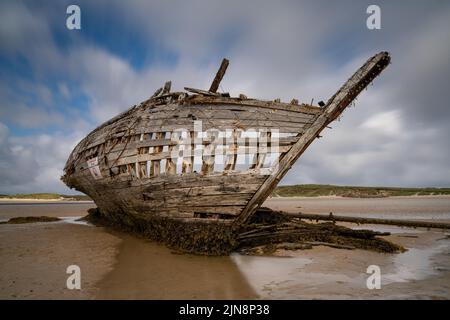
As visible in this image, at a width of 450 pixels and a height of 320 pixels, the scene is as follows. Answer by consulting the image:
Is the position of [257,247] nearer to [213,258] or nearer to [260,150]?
[213,258]

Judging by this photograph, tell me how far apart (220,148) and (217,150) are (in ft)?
0.27

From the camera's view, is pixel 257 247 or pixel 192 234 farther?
pixel 257 247

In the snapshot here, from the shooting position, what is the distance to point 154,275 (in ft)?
15.3

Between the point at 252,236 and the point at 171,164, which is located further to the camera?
the point at 252,236

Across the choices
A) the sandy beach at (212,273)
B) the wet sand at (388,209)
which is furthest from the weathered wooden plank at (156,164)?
the wet sand at (388,209)

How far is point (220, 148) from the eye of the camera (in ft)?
20.1

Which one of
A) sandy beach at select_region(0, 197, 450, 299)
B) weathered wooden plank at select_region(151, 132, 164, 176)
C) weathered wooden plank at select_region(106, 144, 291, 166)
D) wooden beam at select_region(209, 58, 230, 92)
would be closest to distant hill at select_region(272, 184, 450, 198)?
sandy beach at select_region(0, 197, 450, 299)

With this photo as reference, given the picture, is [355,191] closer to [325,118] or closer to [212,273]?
[325,118]

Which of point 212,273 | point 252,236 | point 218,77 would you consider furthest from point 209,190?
point 218,77

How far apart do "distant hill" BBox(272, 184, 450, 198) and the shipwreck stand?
39.8 metres

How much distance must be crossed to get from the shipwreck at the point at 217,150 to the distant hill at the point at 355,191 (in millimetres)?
39758

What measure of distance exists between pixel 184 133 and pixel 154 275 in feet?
10.7

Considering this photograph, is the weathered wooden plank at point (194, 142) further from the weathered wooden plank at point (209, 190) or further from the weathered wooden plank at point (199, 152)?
the weathered wooden plank at point (209, 190)
